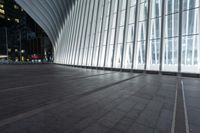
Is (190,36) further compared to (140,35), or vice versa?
(140,35)

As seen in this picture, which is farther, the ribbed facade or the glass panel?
the ribbed facade

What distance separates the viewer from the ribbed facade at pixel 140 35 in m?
10.5

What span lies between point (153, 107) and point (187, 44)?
8885mm

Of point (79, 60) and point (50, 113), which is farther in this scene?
point (79, 60)

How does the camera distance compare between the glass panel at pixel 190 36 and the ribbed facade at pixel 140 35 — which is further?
the ribbed facade at pixel 140 35

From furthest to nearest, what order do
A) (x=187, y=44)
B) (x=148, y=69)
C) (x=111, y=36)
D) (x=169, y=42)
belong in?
(x=111, y=36) → (x=148, y=69) → (x=169, y=42) → (x=187, y=44)

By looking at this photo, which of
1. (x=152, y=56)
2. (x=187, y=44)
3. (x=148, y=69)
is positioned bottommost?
(x=148, y=69)

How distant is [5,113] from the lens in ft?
11.1

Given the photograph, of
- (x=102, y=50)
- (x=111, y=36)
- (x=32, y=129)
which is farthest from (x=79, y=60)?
(x=32, y=129)

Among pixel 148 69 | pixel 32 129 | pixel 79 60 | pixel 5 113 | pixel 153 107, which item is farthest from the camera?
pixel 79 60

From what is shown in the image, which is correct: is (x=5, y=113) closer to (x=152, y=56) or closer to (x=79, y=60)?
(x=152, y=56)

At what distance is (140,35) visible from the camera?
1340 cm

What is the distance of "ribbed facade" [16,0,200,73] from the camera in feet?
34.4

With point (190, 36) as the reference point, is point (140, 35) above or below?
above
